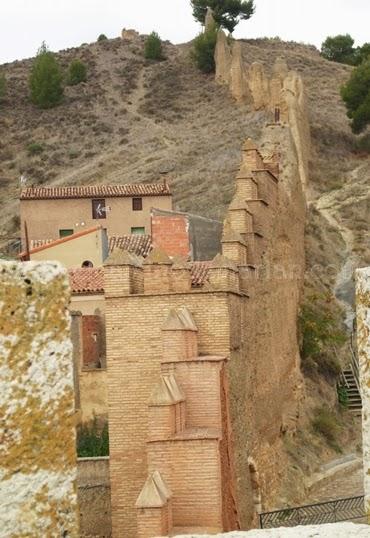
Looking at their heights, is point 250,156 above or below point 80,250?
above

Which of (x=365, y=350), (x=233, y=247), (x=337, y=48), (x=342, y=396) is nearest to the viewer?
(x=365, y=350)

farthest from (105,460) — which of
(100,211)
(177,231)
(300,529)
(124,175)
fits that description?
(124,175)

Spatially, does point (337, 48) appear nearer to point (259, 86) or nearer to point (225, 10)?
point (225, 10)

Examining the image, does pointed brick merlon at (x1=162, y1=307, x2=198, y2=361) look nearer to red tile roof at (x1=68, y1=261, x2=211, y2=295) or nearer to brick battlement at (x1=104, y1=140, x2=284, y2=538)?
brick battlement at (x1=104, y1=140, x2=284, y2=538)

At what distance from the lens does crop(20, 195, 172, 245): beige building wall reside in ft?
143

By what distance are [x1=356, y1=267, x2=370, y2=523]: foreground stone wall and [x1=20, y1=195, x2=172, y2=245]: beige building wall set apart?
130 feet

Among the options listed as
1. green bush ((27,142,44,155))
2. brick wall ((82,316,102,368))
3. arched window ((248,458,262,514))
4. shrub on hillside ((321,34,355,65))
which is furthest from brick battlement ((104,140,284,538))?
shrub on hillside ((321,34,355,65))

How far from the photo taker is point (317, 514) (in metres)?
18.4

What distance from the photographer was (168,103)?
245 feet

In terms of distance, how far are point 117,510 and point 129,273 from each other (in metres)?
3.53

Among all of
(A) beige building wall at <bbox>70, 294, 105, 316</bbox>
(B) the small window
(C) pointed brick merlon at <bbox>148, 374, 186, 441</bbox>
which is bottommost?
(C) pointed brick merlon at <bbox>148, 374, 186, 441</bbox>

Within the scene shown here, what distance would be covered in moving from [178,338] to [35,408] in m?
13.7

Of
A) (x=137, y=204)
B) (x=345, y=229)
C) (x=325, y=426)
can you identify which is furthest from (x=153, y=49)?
(x=325, y=426)

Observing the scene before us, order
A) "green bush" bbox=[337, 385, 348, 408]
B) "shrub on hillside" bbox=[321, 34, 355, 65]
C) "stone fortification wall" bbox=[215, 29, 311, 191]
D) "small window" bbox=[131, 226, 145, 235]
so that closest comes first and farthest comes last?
"green bush" bbox=[337, 385, 348, 408] < "small window" bbox=[131, 226, 145, 235] < "stone fortification wall" bbox=[215, 29, 311, 191] < "shrub on hillside" bbox=[321, 34, 355, 65]
